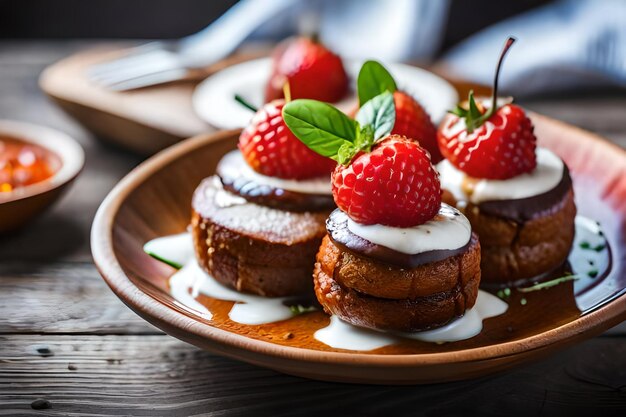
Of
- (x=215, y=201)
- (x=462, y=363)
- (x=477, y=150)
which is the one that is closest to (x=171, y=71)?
(x=215, y=201)

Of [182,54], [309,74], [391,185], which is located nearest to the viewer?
[391,185]

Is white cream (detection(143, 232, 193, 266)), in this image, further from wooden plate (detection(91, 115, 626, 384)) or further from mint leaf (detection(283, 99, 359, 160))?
mint leaf (detection(283, 99, 359, 160))

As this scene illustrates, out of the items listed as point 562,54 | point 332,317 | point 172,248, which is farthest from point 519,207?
point 562,54

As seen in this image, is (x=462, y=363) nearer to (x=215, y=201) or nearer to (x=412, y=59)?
(x=215, y=201)

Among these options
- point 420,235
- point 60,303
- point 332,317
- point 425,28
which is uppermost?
point 420,235

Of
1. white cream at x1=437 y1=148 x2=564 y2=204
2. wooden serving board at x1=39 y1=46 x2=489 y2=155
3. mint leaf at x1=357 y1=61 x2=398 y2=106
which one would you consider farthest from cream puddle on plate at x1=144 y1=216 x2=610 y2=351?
wooden serving board at x1=39 y1=46 x2=489 y2=155

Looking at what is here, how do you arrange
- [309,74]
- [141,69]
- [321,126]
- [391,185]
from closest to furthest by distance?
[391,185], [321,126], [309,74], [141,69]

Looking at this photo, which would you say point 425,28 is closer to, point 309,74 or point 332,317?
point 309,74

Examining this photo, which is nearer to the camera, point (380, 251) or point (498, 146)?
point (380, 251)
